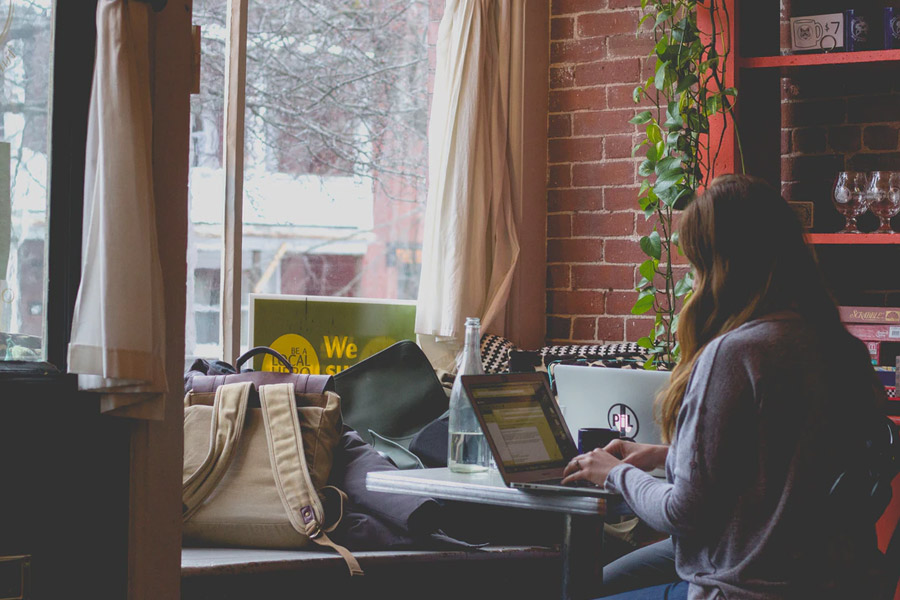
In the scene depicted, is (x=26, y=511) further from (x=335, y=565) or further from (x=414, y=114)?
(x=414, y=114)

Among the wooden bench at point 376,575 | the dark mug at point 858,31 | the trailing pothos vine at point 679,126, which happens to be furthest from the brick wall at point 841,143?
the wooden bench at point 376,575

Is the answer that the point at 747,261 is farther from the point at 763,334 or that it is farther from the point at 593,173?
the point at 593,173

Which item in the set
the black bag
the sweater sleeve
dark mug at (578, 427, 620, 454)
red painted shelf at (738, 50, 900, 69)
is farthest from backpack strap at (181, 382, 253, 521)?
red painted shelf at (738, 50, 900, 69)

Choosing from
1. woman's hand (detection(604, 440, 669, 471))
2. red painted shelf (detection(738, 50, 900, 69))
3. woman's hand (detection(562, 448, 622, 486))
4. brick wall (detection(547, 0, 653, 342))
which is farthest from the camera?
brick wall (detection(547, 0, 653, 342))

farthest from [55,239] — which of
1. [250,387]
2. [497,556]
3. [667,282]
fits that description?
[667,282]

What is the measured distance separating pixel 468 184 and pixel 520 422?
155 centimetres

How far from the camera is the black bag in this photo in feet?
9.10

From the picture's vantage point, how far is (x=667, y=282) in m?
3.08

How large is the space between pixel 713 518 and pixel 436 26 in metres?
2.65

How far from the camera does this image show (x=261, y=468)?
2234 millimetres

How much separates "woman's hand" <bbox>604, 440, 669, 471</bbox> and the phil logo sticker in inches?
5.4

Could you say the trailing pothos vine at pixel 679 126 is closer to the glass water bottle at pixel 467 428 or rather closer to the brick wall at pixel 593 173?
the brick wall at pixel 593 173

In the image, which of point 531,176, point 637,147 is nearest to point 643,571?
point 637,147

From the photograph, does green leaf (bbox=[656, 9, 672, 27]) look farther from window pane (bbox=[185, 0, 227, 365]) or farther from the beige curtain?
the beige curtain
